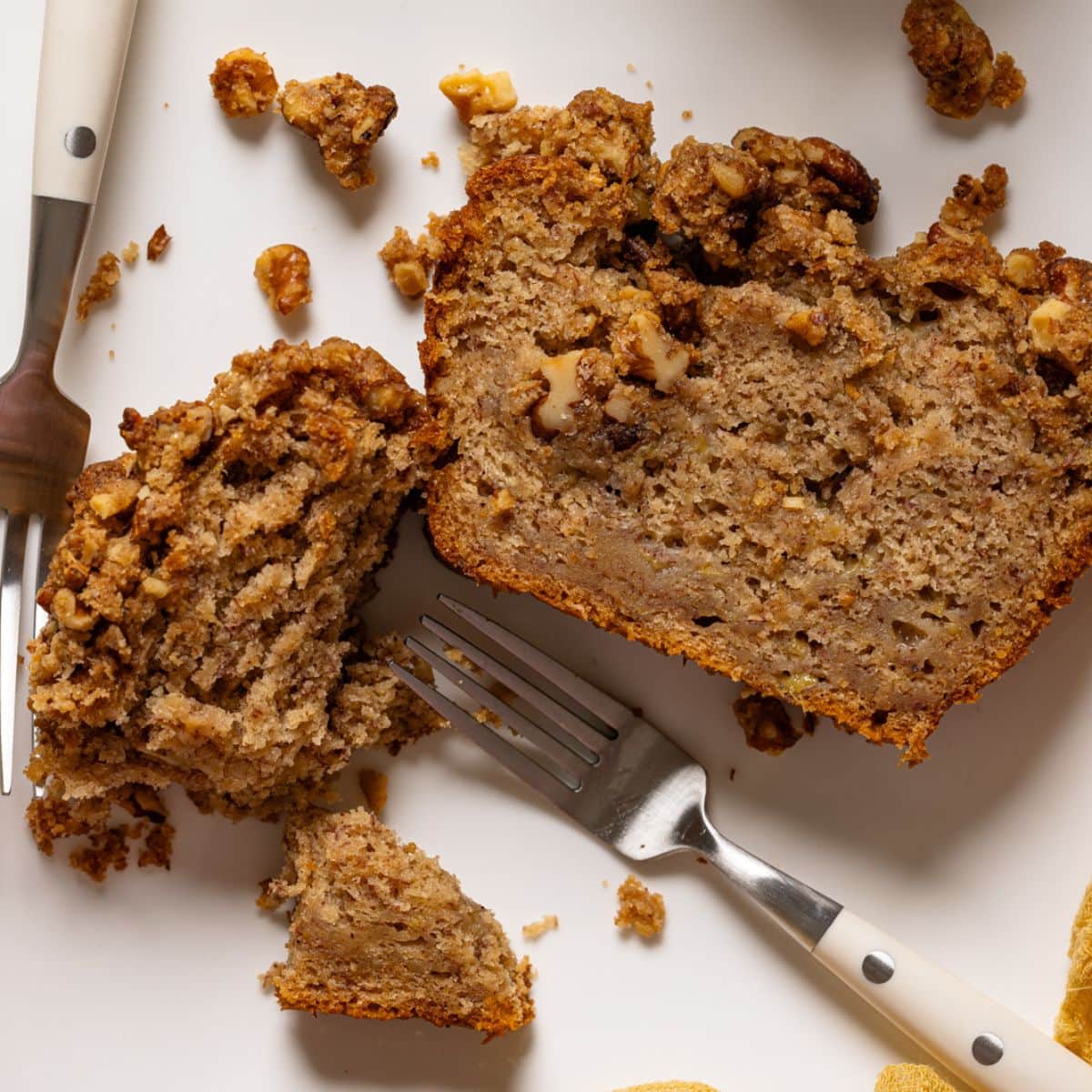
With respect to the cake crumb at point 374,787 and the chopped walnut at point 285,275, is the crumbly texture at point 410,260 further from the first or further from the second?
the cake crumb at point 374,787

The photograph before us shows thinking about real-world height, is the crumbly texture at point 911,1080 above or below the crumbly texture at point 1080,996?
below

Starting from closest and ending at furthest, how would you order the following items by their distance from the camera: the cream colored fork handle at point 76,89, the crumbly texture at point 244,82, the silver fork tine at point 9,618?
1. the cream colored fork handle at point 76,89
2. the silver fork tine at point 9,618
3. the crumbly texture at point 244,82

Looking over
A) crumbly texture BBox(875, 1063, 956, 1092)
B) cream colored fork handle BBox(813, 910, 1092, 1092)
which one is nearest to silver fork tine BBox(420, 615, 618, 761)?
cream colored fork handle BBox(813, 910, 1092, 1092)

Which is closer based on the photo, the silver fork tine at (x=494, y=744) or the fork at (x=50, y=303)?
the fork at (x=50, y=303)

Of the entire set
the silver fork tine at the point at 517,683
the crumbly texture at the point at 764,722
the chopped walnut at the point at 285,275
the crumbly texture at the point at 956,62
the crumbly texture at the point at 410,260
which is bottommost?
the silver fork tine at the point at 517,683

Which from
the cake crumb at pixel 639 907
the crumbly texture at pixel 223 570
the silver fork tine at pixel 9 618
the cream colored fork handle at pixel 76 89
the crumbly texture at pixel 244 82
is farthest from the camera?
the cake crumb at pixel 639 907

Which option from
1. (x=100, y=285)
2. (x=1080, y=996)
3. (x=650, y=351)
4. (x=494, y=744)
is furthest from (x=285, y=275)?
(x=1080, y=996)

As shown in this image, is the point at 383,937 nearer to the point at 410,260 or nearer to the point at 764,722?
the point at 764,722

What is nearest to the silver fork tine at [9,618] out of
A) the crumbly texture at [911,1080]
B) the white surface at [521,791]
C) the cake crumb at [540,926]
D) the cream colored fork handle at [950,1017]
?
the white surface at [521,791]

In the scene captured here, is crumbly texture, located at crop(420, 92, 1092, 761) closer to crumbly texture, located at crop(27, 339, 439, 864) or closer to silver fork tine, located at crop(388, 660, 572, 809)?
crumbly texture, located at crop(27, 339, 439, 864)
